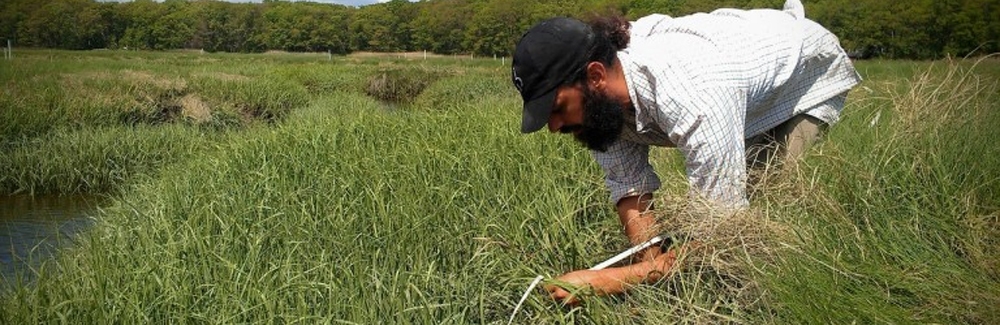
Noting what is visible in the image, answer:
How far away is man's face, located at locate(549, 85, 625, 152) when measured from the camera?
1856mm

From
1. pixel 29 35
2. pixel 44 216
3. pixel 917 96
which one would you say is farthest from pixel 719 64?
pixel 29 35

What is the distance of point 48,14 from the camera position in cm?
4053

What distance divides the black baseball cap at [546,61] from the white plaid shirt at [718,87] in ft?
0.43

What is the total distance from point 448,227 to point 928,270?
1653mm

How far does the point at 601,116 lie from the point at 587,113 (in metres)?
0.03

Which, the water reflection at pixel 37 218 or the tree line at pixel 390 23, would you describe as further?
the tree line at pixel 390 23

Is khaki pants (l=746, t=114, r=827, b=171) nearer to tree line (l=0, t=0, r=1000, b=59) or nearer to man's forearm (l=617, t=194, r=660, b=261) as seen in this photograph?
man's forearm (l=617, t=194, r=660, b=261)

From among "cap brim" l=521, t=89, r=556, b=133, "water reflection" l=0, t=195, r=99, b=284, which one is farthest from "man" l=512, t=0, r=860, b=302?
"water reflection" l=0, t=195, r=99, b=284

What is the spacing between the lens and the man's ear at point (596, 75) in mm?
1835

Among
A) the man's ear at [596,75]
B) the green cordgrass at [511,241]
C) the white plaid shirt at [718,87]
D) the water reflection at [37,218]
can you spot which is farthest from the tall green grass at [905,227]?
the water reflection at [37,218]

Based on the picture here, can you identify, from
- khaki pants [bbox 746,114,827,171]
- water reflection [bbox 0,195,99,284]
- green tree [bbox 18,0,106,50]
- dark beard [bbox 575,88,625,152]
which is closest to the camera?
dark beard [bbox 575,88,625,152]

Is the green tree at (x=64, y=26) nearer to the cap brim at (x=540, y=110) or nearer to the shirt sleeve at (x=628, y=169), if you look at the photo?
the shirt sleeve at (x=628, y=169)

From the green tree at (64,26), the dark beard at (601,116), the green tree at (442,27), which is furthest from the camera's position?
the green tree at (442,27)

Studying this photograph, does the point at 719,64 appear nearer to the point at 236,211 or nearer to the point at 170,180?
the point at 236,211
